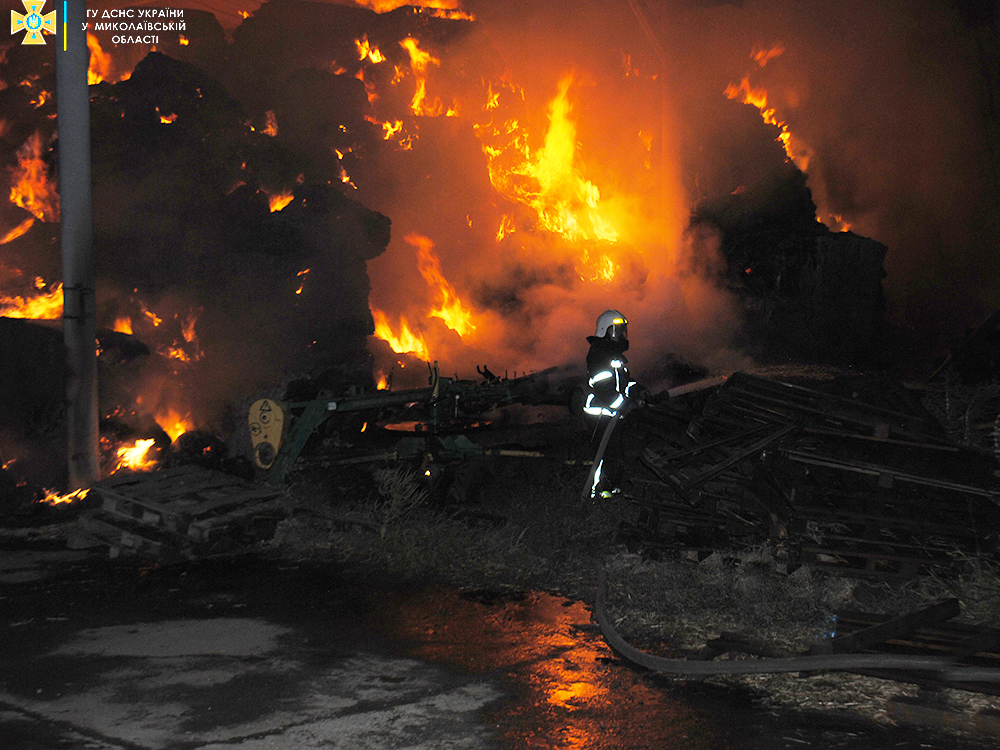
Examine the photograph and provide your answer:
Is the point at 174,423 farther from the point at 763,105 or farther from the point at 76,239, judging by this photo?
the point at 763,105

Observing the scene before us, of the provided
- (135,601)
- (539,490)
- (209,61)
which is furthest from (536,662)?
(209,61)

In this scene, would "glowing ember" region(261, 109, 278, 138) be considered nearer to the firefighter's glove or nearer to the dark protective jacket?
the dark protective jacket

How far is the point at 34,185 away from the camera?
47.7ft

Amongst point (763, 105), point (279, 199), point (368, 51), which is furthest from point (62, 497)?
point (763, 105)

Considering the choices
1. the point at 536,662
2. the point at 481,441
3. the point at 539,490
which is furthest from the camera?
the point at 481,441

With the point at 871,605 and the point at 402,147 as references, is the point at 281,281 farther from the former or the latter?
the point at 871,605

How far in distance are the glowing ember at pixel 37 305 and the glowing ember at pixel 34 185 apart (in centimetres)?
290

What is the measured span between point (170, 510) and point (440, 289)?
12.0m

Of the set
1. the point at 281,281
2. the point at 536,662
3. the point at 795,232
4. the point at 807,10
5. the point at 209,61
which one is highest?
the point at 807,10

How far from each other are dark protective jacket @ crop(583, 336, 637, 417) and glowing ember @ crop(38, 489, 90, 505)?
667 centimetres

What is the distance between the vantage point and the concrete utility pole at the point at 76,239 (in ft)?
30.4

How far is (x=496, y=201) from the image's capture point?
18922mm

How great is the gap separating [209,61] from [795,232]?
15.5 meters

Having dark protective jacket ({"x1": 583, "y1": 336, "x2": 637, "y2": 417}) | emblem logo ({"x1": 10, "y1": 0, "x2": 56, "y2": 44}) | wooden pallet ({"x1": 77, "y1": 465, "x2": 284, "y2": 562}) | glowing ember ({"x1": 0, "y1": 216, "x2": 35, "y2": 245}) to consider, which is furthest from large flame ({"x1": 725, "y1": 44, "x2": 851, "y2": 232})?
wooden pallet ({"x1": 77, "y1": 465, "x2": 284, "y2": 562})
